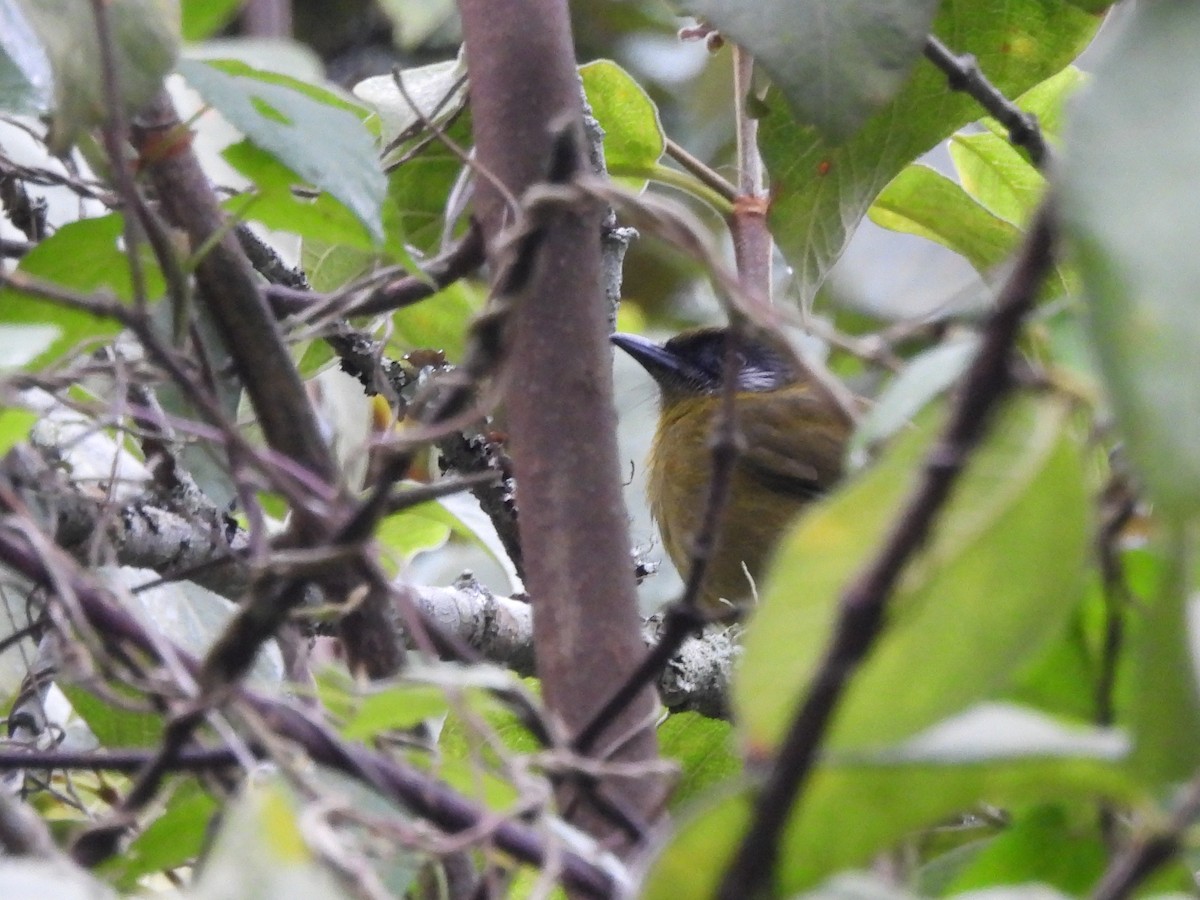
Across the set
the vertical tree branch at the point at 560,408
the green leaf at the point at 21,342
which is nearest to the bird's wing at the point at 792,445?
the vertical tree branch at the point at 560,408

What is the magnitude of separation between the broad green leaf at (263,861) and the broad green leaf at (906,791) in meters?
0.12

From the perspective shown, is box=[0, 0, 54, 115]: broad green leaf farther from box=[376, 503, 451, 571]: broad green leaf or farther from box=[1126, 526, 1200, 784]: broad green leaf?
box=[1126, 526, 1200, 784]: broad green leaf

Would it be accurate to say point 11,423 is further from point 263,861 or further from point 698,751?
point 698,751

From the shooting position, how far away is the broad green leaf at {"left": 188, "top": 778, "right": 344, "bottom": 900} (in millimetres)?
462

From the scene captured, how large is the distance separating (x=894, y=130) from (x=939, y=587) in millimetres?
972

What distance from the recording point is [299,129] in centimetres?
94

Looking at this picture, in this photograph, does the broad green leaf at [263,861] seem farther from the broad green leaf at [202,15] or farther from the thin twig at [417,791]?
the broad green leaf at [202,15]

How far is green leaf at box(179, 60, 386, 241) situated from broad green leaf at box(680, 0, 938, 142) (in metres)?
0.27

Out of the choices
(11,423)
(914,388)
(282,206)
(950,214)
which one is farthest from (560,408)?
(950,214)

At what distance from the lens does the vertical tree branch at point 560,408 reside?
3.14 ft

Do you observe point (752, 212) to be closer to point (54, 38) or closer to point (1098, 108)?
point (54, 38)

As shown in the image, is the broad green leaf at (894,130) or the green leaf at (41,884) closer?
the green leaf at (41,884)

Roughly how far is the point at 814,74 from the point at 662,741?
2.45 feet

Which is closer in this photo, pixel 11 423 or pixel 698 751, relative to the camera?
pixel 11 423
